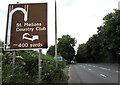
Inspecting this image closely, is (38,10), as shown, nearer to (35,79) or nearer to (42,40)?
(42,40)

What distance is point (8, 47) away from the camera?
773cm

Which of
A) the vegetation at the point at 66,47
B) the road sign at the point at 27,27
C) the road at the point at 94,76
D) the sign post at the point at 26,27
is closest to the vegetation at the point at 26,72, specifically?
the sign post at the point at 26,27

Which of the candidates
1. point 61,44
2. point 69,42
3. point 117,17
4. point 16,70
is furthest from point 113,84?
point 69,42

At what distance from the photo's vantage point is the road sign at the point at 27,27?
7.59 m

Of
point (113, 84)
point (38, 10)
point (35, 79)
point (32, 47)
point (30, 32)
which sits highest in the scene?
point (38, 10)

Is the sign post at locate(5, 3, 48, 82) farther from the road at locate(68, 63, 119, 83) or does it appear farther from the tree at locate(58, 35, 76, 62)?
the tree at locate(58, 35, 76, 62)

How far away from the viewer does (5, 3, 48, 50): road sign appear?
759 cm

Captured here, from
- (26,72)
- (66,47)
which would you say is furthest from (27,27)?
(66,47)

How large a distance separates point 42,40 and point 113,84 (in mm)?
5756

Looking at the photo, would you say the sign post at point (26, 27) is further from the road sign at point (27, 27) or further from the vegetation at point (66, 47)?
the vegetation at point (66, 47)

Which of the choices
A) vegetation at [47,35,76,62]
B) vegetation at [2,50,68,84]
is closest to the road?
vegetation at [2,50,68,84]

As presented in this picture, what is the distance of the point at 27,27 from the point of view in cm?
768

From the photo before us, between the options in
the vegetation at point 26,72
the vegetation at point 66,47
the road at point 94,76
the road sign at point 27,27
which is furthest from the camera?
the vegetation at point 66,47

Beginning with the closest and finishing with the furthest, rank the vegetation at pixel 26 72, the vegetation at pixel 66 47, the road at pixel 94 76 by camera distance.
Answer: the vegetation at pixel 26 72 < the road at pixel 94 76 < the vegetation at pixel 66 47
